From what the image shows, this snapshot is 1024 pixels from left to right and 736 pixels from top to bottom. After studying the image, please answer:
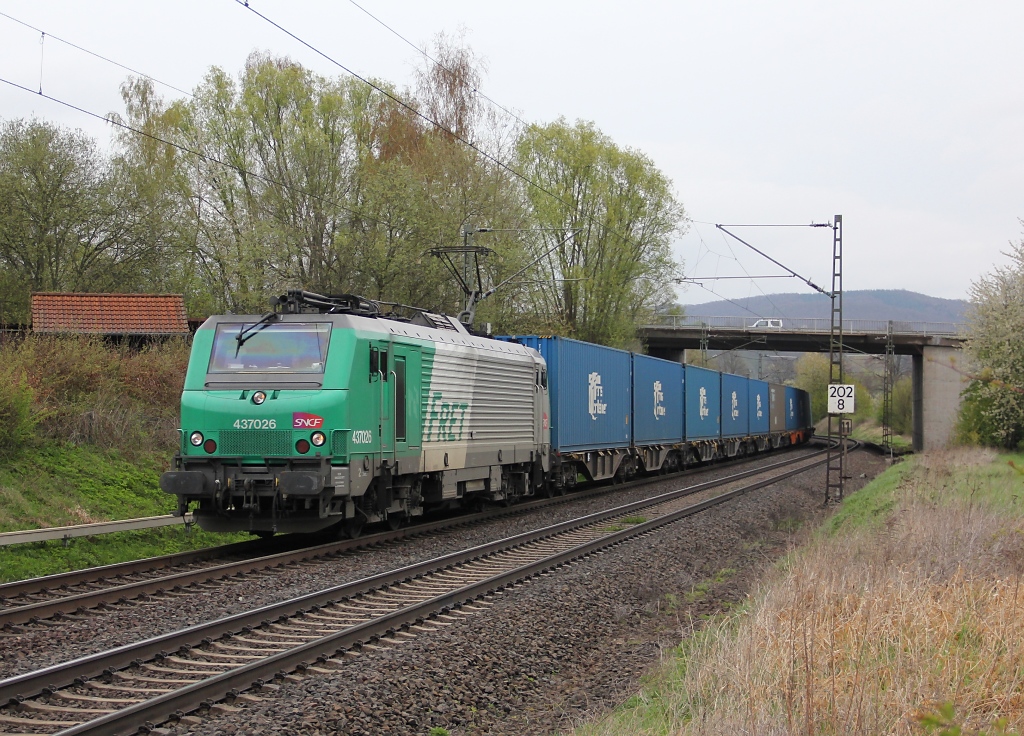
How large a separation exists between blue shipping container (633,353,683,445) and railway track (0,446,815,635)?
12.6 m

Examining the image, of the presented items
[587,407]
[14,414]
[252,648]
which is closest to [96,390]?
[14,414]

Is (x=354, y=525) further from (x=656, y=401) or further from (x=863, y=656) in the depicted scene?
(x=656, y=401)

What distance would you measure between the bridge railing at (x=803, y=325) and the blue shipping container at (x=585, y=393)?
81.7 feet

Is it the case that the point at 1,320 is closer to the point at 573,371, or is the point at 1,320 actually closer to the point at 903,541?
the point at 573,371

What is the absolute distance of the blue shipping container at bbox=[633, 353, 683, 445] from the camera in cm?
2577

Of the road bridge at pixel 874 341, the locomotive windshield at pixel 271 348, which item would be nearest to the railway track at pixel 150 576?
the locomotive windshield at pixel 271 348

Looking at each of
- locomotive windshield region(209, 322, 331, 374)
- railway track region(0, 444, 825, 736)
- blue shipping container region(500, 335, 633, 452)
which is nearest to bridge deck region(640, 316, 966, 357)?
blue shipping container region(500, 335, 633, 452)

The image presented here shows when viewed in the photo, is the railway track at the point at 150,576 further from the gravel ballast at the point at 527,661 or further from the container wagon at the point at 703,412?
the container wagon at the point at 703,412

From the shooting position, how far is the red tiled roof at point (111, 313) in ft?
73.7

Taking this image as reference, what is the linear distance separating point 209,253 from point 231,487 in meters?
21.9

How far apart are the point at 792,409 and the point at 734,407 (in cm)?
1823

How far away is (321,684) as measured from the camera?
6.50 m

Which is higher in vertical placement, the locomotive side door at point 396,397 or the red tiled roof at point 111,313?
the red tiled roof at point 111,313

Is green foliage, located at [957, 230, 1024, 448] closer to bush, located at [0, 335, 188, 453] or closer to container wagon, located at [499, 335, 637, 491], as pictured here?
container wagon, located at [499, 335, 637, 491]
